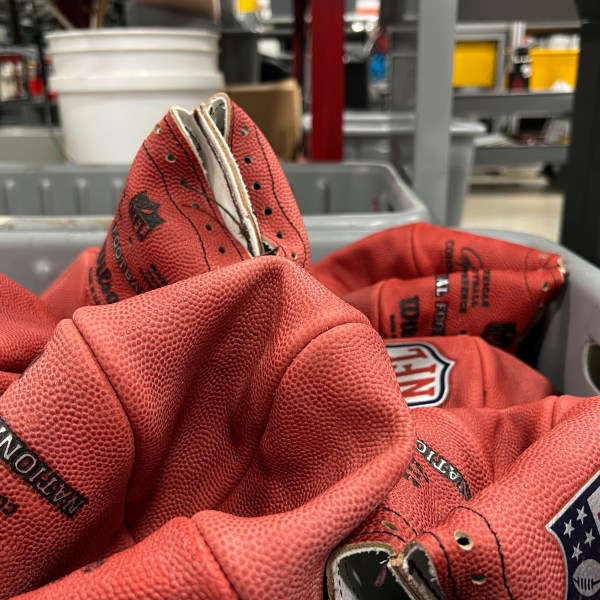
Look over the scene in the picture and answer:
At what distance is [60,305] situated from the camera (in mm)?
522

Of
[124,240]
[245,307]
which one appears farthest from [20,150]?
[245,307]

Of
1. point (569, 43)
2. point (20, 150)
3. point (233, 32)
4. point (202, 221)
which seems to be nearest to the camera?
point (202, 221)

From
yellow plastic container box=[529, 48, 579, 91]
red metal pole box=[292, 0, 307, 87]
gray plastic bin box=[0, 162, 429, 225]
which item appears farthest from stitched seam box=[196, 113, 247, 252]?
yellow plastic container box=[529, 48, 579, 91]

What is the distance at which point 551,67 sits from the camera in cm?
298

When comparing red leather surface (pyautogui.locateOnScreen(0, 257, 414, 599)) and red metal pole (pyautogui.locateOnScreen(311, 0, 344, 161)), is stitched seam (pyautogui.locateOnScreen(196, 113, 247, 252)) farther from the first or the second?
red metal pole (pyautogui.locateOnScreen(311, 0, 344, 161))

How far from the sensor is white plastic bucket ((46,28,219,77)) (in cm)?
91

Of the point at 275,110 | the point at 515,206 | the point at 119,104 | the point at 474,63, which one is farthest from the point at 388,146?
the point at 474,63

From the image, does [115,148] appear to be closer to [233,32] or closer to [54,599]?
[233,32]

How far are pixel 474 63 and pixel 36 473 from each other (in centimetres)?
314

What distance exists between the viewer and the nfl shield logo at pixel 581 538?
0.85ft

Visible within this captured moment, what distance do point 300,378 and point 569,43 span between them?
3.68 m

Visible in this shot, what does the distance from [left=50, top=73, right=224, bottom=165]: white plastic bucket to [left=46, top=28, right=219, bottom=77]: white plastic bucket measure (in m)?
0.02

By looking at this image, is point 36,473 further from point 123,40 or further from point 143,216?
point 123,40

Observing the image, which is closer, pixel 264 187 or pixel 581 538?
pixel 581 538
